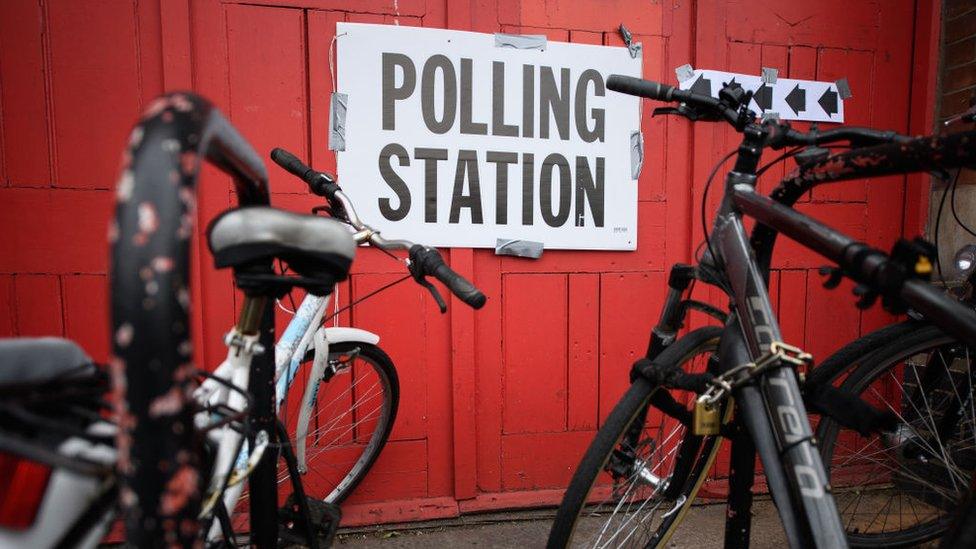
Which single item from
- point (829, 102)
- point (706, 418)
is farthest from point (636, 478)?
point (829, 102)

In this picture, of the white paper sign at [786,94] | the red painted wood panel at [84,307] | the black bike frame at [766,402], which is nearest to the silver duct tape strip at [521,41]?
the white paper sign at [786,94]

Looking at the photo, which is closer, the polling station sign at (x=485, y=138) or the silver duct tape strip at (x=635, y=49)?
the polling station sign at (x=485, y=138)

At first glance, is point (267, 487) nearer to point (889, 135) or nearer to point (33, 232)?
point (889, 135)

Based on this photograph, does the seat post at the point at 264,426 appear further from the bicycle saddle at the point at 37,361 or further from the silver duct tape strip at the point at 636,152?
the silver duct tape strip at the point at 636,152

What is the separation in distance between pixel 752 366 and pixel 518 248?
1.25 m

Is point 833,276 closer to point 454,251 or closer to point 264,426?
point 264,426

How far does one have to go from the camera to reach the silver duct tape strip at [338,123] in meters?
2.11

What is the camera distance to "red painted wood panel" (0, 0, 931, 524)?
1.97m

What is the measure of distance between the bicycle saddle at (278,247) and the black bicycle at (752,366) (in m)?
0.80

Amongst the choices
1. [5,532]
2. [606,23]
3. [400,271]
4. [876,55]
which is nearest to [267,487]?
[5,532]

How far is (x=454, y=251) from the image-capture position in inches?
86.9

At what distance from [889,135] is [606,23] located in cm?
145

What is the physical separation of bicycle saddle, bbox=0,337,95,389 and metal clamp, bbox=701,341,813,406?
116 centimetres

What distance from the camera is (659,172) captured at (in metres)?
2.38
